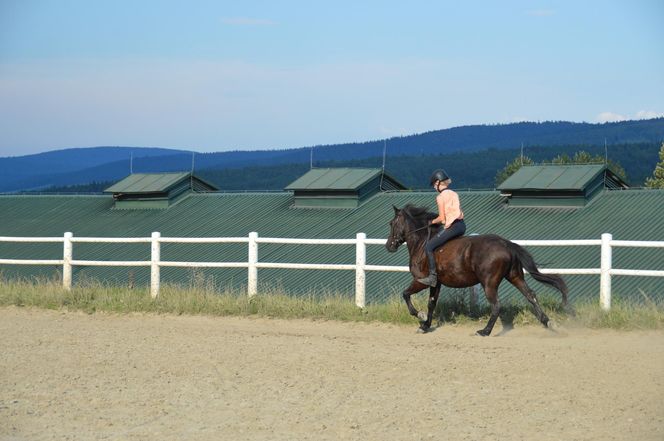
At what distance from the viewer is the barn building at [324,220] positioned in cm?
2294

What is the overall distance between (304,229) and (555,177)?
6937 mm

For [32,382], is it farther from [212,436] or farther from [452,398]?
[452,398]

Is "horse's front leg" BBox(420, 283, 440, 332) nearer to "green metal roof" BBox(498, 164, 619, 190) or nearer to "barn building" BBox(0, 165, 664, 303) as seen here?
"barn building" BBox(0, 165, 664, 303)

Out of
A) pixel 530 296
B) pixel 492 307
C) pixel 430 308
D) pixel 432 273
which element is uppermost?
pixel 432 273

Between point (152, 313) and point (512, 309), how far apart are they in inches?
248

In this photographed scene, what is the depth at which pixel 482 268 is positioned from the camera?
14.0 metres

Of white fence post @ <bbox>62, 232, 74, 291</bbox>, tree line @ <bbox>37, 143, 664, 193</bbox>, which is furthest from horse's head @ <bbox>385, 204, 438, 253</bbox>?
tree line @ <bbox>37, 143, 664, 193</bbox>

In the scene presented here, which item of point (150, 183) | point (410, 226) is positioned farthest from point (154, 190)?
point (410, 226)

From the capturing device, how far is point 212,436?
8688mm

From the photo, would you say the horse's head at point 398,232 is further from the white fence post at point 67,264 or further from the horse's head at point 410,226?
the white fence post at point 67,264

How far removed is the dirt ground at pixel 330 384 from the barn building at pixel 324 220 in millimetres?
6991

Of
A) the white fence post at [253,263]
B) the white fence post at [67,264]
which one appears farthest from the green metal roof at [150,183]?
the white fence post at [253,263]

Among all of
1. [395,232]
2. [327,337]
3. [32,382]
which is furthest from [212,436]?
[395,232]

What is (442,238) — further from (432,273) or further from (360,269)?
(360,269)
